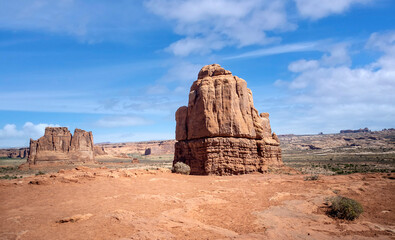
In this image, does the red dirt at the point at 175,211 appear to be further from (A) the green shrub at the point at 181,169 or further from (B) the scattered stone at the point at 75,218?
(A) the green shrub at the point at 181,169

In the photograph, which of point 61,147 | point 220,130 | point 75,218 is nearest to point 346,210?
point 75,218

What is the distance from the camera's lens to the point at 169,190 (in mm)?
11641

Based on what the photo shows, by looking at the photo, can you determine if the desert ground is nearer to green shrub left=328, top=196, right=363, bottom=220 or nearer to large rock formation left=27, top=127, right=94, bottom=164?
green shrub left=328, top=196, right=363, bottom=220

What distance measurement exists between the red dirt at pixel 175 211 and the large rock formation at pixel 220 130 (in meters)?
6.14

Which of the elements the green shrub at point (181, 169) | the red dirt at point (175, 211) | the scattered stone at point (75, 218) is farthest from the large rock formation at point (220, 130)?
the scattered stone at point (75, 218)

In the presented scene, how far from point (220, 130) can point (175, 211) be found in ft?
38.6

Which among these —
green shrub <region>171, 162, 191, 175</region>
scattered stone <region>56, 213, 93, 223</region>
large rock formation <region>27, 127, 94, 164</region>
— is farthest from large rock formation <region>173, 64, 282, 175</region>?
large rock formation <region>27, 127, 94, 164</region>

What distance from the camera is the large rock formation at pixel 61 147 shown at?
147 ft

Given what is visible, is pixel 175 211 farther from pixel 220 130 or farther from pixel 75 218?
pixel 220 130

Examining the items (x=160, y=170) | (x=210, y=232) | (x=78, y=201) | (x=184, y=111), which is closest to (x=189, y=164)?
(x=160, y=170)

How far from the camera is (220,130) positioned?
19328mm

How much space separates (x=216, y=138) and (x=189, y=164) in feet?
12.0

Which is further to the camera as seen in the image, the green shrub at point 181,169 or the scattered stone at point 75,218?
the green shrub at point 181,169

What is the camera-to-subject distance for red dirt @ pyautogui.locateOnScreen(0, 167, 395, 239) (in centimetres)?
A: 625
